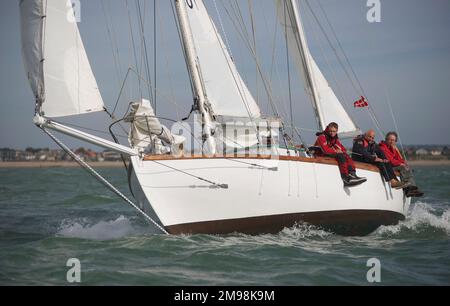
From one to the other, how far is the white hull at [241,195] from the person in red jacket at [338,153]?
0.53 ft

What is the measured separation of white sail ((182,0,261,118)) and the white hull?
2264 mm

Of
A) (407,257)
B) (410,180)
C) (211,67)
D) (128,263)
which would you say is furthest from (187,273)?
(410,180)

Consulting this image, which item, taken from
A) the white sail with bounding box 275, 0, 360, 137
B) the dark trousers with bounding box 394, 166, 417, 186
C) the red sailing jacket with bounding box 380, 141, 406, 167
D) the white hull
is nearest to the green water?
the white hull

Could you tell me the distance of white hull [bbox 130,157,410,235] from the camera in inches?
474

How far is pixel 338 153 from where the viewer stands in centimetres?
1313

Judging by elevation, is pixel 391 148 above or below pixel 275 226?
above

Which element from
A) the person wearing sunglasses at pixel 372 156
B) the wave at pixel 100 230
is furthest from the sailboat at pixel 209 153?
the wave at pixel 100 230

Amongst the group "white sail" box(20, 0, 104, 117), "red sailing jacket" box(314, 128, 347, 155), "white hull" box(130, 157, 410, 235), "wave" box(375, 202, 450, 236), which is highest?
"white sail" box(20, 0, 104, 117)

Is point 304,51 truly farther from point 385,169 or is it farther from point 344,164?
point 344,164

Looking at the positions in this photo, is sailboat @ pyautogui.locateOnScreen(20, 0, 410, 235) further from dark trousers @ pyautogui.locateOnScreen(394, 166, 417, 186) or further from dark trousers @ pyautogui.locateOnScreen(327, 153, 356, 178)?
dark trousers @ pyautogui.locateOnScreen(394, 166, 417, 186)

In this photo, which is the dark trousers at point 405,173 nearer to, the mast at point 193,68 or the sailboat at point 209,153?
the sailboat at point 209,153

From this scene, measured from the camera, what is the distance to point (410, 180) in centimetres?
1532

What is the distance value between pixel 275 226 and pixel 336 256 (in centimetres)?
196
